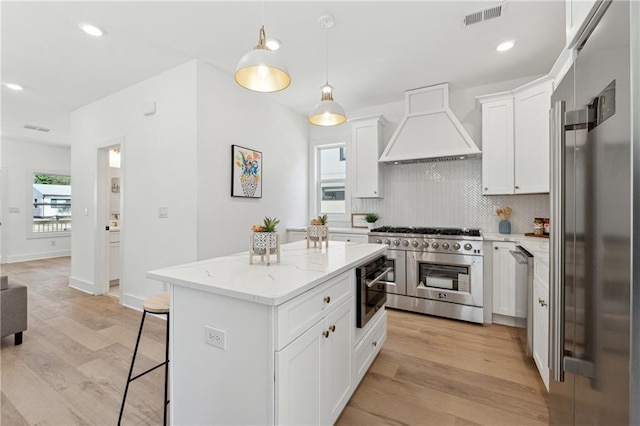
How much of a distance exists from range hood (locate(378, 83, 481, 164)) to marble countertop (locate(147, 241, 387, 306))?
83.3 inches

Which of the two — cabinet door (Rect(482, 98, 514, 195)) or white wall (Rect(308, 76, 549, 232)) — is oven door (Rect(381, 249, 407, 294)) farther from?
cabinet door (Rect(482, 98, 514, 195))

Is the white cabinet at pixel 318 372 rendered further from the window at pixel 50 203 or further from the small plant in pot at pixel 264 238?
the window at pixel 50 203

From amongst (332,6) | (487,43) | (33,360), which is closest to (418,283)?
(487,43)

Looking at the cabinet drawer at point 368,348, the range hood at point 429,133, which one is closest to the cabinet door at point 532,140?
the range hood at point 429,133

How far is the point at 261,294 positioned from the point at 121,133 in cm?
388

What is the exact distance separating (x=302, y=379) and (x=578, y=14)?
1783 mm

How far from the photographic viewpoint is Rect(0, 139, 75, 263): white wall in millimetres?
6266

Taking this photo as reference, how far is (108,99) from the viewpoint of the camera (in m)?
3.96

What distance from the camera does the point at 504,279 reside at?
120 inches

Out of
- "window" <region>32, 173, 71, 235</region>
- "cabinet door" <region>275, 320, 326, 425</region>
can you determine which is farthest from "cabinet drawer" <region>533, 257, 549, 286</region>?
"window" <region>32, 173, 71, 235</region>

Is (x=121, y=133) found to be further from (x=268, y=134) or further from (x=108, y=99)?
(x=268, y=134)

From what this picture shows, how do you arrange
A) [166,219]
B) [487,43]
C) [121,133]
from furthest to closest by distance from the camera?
[121,133] → [166,219] → [487,43]

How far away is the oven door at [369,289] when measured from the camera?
1.88 meters

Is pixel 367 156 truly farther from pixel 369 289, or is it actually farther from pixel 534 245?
pixel 369 289
